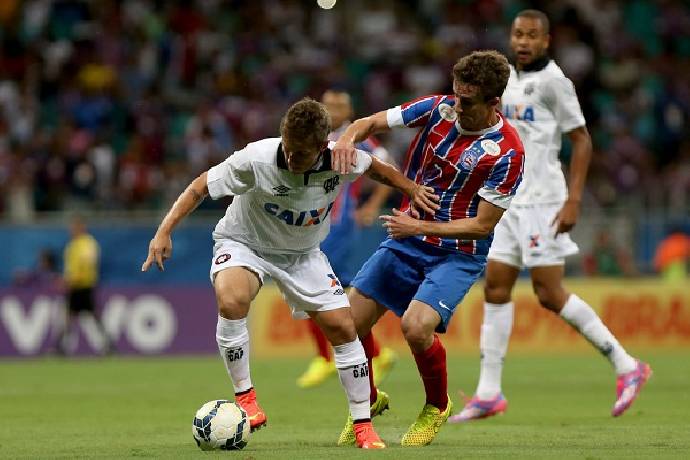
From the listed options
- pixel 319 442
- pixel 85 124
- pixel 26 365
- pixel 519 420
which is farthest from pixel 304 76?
pixel 319 442

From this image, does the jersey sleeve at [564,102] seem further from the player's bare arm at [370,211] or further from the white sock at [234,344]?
the white sock at [234,344]

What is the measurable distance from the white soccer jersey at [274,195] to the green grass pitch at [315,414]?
1133mm

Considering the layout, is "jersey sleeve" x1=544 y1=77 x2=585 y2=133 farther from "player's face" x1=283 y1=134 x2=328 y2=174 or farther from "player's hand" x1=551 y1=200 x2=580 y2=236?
"player's face" x1=283 y1=134 x2=328 y2=174

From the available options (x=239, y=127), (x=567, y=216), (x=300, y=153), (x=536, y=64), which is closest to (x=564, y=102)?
(x=536, y=64)

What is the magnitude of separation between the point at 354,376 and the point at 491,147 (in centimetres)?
148

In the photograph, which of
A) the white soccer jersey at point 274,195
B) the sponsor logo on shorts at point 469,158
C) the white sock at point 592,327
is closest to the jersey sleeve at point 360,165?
the white soccer jersey at point 274,195

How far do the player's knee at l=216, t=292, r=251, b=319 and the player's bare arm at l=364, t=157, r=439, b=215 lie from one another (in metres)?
0.94

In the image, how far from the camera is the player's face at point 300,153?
6797mm

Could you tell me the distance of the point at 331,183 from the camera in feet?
23.5

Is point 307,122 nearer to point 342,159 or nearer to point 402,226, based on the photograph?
point 342,159

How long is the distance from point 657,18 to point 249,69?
7.59 m

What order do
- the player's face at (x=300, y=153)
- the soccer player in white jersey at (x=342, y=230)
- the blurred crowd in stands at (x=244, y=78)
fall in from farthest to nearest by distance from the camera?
the blurred crowd in stands at (x=244, y=78), the soccer player in white jersey at (x=342, y=230), the player's face at (x=300, y=153)

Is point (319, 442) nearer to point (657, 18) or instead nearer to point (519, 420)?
point (519, 420)

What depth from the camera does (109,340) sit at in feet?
61.4
